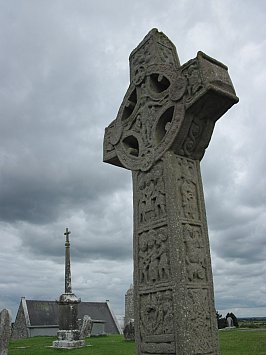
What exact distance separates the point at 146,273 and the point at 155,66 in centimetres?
322

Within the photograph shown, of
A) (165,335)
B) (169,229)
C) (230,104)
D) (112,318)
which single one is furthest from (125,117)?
(112,318)

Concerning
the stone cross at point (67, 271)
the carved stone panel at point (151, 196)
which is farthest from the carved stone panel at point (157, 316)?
the stone cross at point (67, 271)

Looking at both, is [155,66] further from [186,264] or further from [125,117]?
[186,264]

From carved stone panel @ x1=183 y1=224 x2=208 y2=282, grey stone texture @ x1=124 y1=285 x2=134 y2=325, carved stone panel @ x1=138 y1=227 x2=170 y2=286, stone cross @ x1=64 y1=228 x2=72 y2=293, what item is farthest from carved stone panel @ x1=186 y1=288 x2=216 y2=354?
grey stone texture @ x1=124 y1=285 x2=134 y2=325

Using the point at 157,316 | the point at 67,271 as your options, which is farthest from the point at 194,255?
the point at 67,271

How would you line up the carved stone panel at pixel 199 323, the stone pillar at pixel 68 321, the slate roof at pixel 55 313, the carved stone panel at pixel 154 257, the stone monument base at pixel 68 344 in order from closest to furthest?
the carved stone panel at pixel 199 323, the carved stone panel at pixel 154 257, the stone monument base at pixel 68 344, the stone pillar at pixel 68 321, the slate roof at pixel 55 313

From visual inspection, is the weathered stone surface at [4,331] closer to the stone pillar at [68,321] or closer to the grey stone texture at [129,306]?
the stone pillar at [68,321]

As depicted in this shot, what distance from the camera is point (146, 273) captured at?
17.6 feet

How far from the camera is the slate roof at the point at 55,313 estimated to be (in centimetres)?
3583

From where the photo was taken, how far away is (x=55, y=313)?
124 ft

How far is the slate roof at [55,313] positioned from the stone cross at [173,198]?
32809mm

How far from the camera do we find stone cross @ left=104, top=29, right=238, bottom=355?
477 cm

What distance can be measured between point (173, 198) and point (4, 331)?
8070 mm

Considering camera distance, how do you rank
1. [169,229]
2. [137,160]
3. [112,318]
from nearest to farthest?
[169,229], [137,160], [112,318]
